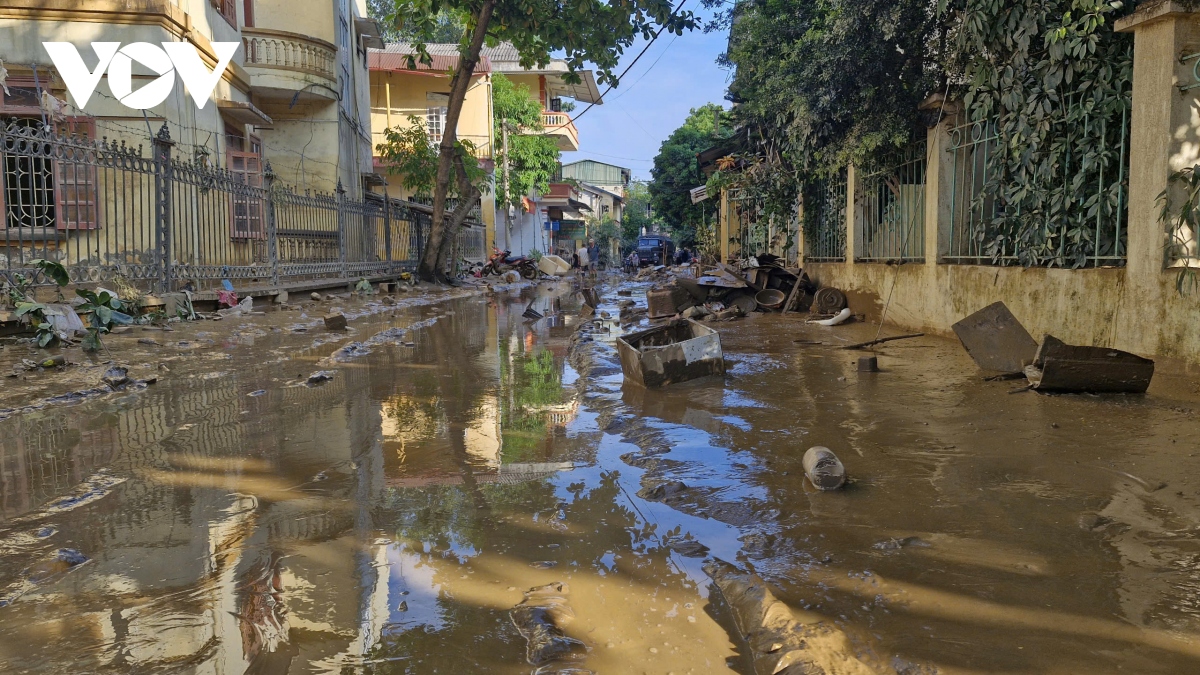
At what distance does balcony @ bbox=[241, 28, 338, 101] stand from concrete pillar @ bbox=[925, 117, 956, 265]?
13.8 meters

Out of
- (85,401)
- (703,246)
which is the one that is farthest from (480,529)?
(703,246)

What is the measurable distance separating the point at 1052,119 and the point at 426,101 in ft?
98.9

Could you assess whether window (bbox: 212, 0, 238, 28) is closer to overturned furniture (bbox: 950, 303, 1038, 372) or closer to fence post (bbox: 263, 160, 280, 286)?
fence post (bbox: 263, 160, 280, 286)

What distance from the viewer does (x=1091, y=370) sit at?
4.70m

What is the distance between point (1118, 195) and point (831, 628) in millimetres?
4810

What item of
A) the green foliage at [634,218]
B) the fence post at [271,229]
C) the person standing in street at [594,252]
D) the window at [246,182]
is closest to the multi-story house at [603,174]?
the green foliage at [634,218]

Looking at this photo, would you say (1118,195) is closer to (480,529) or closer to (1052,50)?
(1052,50)

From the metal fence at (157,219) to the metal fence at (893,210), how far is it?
840 centimetres

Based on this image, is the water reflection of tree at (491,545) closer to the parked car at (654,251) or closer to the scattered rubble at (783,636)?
the scattered rubble at (783,636)

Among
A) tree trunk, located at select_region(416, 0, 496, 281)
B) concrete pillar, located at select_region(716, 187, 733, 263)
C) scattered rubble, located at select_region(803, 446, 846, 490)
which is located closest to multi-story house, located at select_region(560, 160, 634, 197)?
concrete pillar, located at select_region(716, 187, 733, 263)

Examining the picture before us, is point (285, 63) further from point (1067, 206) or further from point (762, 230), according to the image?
point (1067, 206)

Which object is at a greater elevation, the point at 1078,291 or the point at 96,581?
the point at 1078,291

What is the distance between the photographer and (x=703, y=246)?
28703 millimetres

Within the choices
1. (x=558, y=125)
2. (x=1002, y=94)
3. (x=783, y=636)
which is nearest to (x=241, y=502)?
(x=783, y=636)
